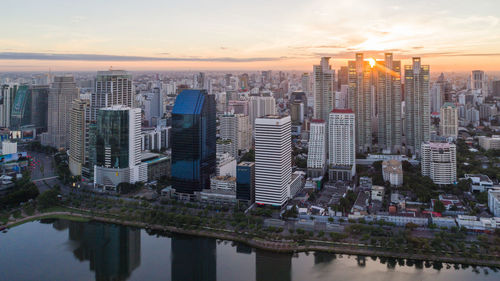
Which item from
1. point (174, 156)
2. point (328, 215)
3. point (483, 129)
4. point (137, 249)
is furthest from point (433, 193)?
point (483, 129)

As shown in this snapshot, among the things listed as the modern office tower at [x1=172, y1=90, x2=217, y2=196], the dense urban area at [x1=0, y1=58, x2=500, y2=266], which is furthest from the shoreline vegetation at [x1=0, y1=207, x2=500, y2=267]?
the modern office tower at [x1=172, y1=90, x2=217, y2=196]

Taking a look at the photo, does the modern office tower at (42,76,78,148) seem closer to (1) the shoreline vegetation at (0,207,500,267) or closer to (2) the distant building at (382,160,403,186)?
(1) the shoreline vegetation at (0,207,500,267)

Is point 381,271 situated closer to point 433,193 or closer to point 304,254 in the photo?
point 304,254

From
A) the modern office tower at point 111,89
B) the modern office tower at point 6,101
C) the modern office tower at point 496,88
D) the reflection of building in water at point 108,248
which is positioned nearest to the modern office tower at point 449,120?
the modern office tower at point 111,89

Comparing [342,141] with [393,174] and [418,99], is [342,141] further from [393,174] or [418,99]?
[418,99]

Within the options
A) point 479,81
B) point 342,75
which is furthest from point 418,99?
point 479,81
